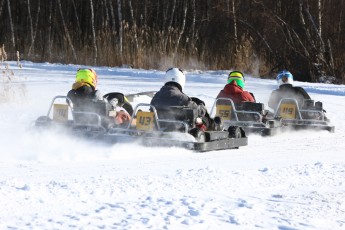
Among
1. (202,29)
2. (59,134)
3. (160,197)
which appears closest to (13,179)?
(160,197)

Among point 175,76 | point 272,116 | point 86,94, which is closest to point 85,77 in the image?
point 86,94

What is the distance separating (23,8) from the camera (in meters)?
38.2

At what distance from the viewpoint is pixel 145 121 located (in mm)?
9367

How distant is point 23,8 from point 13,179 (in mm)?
33232

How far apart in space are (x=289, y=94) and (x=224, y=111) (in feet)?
6.64

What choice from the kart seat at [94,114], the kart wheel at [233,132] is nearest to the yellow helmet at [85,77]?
the kart seat at [94,114]

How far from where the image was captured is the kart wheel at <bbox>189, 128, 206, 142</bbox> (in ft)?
30.5

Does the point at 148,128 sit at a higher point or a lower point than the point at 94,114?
lower

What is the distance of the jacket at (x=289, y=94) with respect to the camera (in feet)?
42.0

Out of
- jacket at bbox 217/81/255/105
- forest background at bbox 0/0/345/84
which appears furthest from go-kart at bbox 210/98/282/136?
forest background at bbox 0/0/345/84

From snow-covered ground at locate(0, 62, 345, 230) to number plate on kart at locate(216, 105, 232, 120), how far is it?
1.96 ft

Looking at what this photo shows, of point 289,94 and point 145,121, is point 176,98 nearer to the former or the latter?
point 145,121

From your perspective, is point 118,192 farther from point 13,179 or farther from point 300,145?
point 300,145

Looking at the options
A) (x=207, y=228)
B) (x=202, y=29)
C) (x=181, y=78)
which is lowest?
(x=207, y=228)
